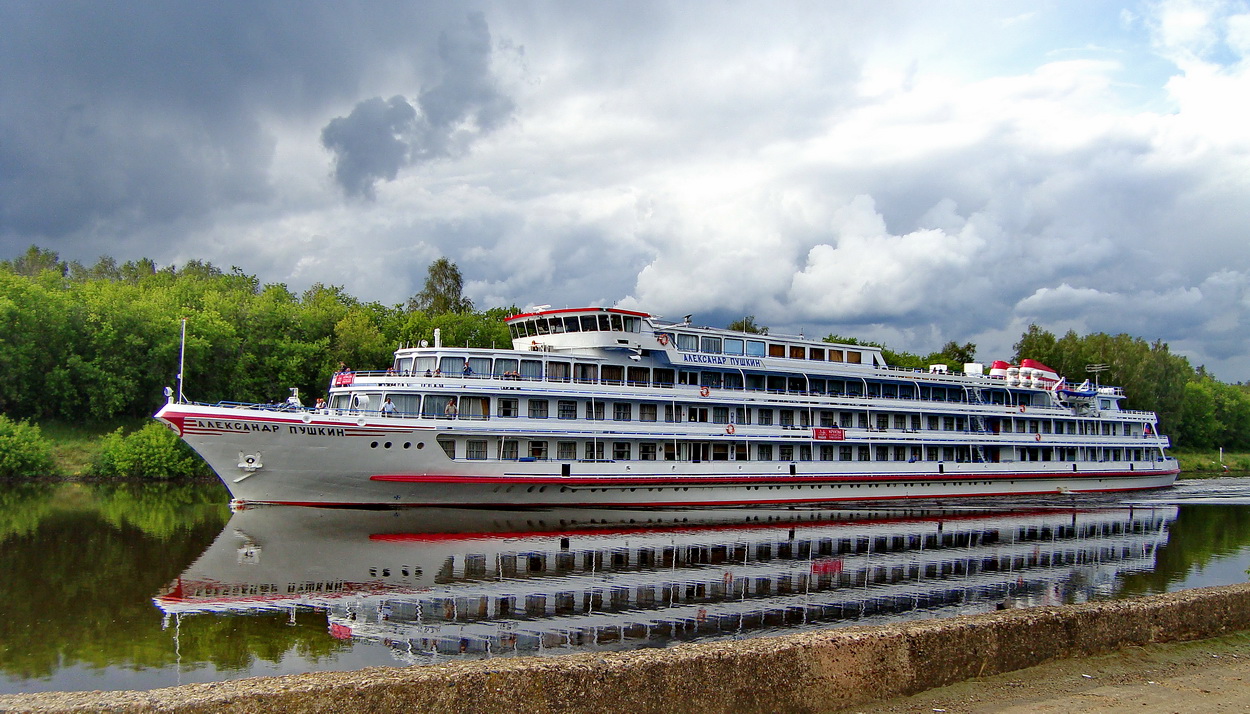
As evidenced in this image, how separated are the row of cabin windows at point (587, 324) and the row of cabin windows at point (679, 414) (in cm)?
333

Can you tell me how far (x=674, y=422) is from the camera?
35281 mm

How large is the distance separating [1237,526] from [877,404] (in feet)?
55.3

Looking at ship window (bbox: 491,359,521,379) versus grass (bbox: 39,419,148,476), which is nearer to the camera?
ship window (bbox: 491,359,521,379)

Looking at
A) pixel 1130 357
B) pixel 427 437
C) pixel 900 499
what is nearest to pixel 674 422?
pixel 427 437

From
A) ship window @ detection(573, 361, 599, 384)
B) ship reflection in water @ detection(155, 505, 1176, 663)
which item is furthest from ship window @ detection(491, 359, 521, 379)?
ship reflection in water @ detection(155, 505, 1176, 663)

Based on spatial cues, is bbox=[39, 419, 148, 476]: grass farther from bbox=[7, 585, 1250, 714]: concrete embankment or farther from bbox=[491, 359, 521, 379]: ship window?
bbox=[7, 585, 1250, 714]: concrete embankment

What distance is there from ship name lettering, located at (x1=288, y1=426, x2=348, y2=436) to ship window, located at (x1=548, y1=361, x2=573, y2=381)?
Answer: 8.98m

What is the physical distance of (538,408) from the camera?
32562mm

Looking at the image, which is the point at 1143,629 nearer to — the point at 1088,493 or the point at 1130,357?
the point at 1088,493

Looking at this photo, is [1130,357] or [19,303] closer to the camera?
[19,303]

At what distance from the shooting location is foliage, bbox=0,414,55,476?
4094 centimetres

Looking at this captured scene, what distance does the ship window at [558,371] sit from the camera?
1326 inches

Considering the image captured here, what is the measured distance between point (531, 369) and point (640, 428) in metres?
5.26

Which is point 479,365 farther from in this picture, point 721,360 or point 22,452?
point 22,452
